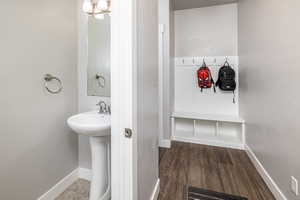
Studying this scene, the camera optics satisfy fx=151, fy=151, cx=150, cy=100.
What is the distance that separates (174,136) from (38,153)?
2.28 m

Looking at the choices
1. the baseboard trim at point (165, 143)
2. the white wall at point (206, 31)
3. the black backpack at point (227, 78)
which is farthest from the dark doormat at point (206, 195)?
the white wall at point (206, 31)

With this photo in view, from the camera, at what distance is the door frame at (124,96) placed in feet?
2.83

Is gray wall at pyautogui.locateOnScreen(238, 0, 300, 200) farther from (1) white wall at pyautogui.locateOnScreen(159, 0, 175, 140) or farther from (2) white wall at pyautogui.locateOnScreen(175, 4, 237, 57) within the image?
(1) white wall at pyautogui.locateOnScreen(159, 0, 175, 140)

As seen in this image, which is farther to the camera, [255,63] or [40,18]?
[255,63]

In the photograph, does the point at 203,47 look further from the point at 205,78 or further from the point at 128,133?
the point at 128,133

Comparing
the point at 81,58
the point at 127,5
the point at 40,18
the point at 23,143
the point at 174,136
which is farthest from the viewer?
the point at 174,136

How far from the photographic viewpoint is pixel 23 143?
4.32 ft

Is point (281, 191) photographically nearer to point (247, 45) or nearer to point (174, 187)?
point (174, 187)

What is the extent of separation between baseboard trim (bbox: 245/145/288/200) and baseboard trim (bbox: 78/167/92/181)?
→ 6.74ft

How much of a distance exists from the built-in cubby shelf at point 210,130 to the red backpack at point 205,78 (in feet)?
2.02

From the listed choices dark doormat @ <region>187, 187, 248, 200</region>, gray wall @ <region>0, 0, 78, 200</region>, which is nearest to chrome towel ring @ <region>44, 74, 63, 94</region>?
gray wall @ <region>0, 0, 78, 200</region>

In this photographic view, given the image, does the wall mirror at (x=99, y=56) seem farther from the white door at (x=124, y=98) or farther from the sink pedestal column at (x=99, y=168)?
the white door at (x=124, y=98)

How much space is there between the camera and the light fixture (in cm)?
164

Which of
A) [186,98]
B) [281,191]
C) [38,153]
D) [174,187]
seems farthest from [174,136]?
[38,153]
